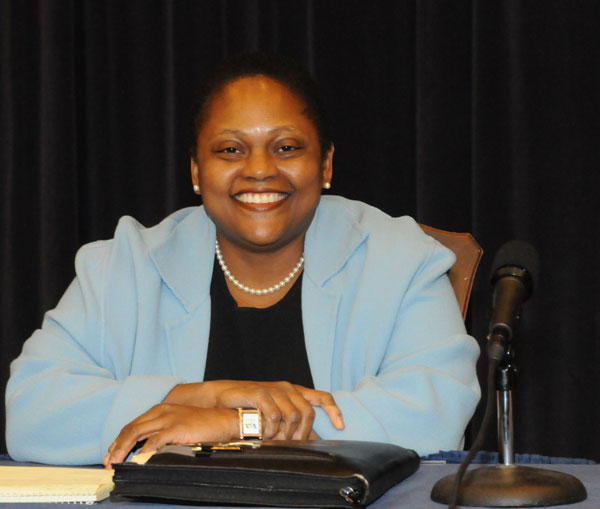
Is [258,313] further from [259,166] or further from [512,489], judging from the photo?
[512,489]

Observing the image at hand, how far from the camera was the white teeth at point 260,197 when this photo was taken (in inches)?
73.9

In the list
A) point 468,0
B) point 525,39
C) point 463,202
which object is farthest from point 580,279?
point 468,0

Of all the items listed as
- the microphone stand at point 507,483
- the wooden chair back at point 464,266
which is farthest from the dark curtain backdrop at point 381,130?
the microphone stand at point 507,483

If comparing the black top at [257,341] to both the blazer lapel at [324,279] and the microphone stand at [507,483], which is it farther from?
the microphone stand at [507,483]

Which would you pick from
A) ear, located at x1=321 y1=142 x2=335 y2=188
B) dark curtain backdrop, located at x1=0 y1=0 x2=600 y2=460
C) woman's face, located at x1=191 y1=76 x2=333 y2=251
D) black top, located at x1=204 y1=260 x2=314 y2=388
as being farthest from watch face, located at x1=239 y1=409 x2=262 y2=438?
dark curtain backdrop, located at x1=0 y1=0 x2=600 y2=460

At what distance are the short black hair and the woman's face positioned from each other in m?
0.02

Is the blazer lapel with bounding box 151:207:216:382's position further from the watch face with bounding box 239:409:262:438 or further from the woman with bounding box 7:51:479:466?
the watch face with bounding box 239:409:262:438

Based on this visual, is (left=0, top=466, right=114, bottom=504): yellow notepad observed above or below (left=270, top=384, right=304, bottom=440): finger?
above

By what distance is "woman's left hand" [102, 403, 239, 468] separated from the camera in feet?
4.47

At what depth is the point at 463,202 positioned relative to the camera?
2.82 metres

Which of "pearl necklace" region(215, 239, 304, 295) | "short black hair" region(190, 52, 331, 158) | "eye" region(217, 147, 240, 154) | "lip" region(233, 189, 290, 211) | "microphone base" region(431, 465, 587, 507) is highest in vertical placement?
"short black hair" region(190, 52, 331, 158)

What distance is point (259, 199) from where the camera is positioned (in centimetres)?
188

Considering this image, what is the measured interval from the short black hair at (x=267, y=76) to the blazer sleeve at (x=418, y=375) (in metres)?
0.38

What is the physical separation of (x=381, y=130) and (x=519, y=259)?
1.97 meters
